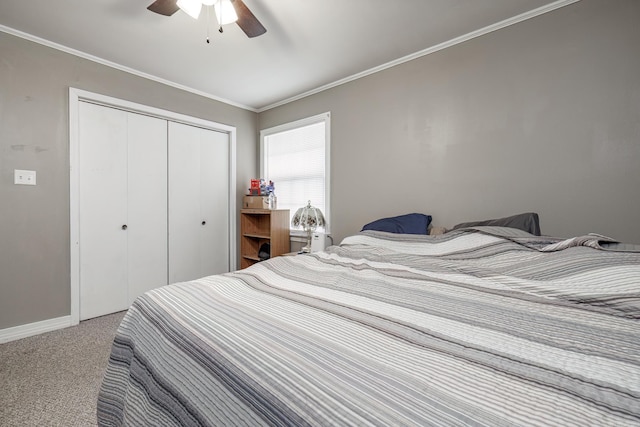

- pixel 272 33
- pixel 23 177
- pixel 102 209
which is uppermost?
pixel 272 33

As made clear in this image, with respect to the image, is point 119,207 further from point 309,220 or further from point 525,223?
point 525,223

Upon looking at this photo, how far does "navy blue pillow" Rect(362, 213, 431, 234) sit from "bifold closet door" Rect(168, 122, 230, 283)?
218cm

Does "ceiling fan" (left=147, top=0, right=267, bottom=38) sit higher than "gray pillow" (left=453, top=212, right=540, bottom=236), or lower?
higher

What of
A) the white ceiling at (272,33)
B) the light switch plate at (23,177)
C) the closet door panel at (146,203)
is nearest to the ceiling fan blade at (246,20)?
the white ceiling at (272,33)

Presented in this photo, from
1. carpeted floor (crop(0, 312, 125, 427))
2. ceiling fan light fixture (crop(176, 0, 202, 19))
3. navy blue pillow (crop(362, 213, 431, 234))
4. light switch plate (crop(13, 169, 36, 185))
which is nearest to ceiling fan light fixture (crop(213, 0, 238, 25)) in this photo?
ceiling fan light fixture (crop(176, 0, 202, 19))

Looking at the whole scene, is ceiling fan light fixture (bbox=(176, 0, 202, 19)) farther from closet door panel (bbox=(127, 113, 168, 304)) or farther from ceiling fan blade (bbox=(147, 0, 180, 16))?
closet door panel (bbox=(127, 113, 168, 304))

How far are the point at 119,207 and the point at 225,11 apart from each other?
7.13 feet

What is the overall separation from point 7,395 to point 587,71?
4.06m

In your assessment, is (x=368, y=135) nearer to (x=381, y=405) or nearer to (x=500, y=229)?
(x=500, y=229)

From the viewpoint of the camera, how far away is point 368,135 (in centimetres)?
287

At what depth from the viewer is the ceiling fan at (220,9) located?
165 cm

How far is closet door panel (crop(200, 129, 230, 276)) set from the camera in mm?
3535

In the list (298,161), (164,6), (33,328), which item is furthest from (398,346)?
(33,328)

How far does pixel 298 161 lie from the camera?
3.57 m
